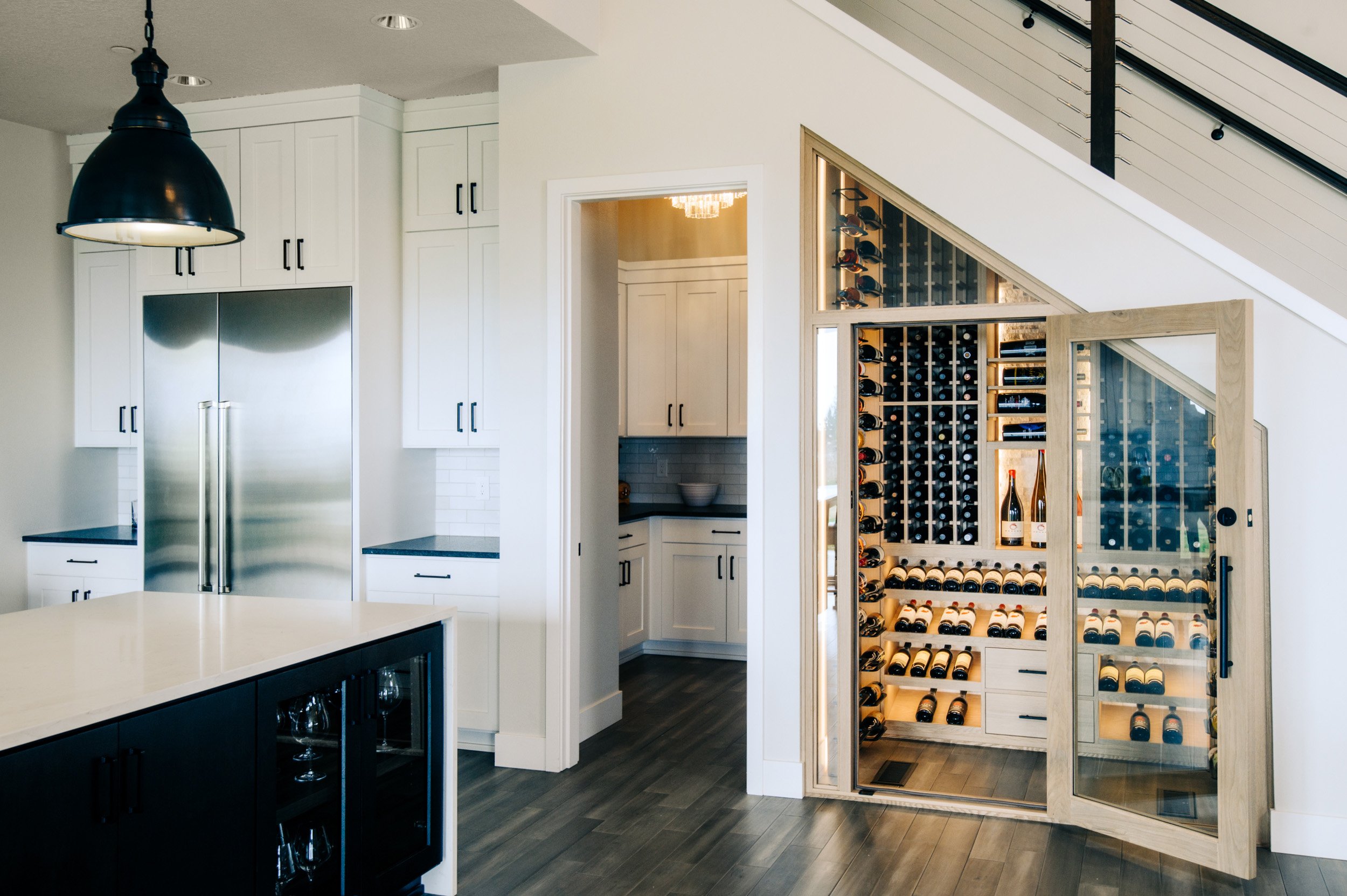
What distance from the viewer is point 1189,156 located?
4941 millimetres

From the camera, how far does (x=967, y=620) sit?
4.88m

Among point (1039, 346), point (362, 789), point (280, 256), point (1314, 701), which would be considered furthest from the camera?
point (280, 256)

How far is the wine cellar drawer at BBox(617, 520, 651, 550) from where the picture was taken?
6352 mm

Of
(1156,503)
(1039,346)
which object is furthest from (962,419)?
(1156,503)

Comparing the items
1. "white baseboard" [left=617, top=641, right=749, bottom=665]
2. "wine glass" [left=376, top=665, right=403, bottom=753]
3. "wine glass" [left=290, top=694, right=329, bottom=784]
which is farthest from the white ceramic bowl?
"wine glass" [left=290, top=694, right=329, bottom=784]

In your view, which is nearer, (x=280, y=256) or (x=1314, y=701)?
(x=1314, y=701)

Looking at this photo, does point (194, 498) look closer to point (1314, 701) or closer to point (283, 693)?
point (283, 693)

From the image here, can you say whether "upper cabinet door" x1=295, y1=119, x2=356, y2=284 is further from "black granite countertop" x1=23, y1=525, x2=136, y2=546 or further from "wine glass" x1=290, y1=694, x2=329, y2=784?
"wine glass" x1=290, y1=694, x2=329, y2=784

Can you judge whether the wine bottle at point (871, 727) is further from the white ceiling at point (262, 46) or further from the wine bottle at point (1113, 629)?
the white ceiling at point (262, 46)

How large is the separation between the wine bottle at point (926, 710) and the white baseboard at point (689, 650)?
1868mm

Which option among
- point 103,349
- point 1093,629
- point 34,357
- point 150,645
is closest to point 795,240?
point 1093,629

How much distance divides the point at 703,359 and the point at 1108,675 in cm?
380

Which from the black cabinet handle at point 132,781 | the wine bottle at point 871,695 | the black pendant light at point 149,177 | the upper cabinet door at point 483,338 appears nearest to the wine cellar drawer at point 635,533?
the upper cabinet door at point 483,338

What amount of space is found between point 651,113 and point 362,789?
2923 mm
